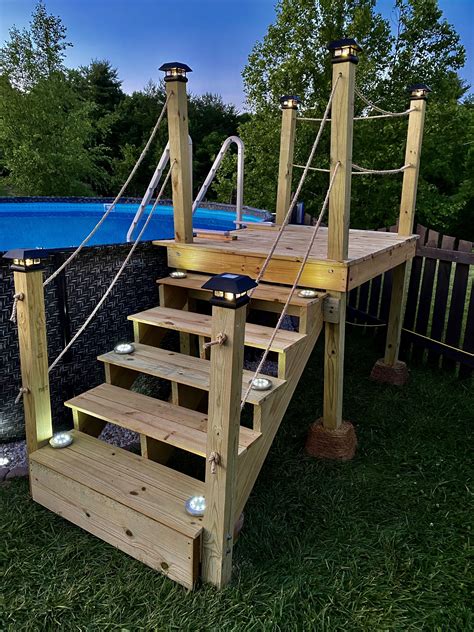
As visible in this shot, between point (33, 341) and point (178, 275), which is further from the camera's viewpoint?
point (178, 275)

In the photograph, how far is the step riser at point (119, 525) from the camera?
5.71 ft

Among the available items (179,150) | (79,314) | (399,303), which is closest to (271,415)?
(79,314)

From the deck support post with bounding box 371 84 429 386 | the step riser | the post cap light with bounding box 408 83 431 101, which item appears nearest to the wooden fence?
the deck support post with bounding box 371 84 429 386

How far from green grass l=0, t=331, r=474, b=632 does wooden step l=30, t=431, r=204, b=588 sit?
82 mm

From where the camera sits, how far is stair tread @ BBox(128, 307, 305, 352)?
2.41 meters

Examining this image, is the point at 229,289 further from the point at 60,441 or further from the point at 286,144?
the point at 286,144

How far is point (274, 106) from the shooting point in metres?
9.67

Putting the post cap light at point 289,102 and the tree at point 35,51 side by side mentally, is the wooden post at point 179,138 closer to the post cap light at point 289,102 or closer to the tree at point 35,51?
the post cap light at point 289,102

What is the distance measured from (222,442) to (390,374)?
2.53 meters

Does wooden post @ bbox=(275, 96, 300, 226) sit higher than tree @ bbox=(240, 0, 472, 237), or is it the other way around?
tree @ bbox=(240, 0, 472, 237)

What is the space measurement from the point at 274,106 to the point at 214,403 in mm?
9351

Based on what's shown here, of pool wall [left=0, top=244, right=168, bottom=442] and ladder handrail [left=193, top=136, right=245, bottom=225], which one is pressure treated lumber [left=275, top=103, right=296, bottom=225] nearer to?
ladder handrail [left=193, top=136, right=245, bottom=225]

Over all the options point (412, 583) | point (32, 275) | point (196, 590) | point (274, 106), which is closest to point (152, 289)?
point (32, 275)

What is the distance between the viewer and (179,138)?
271cm
